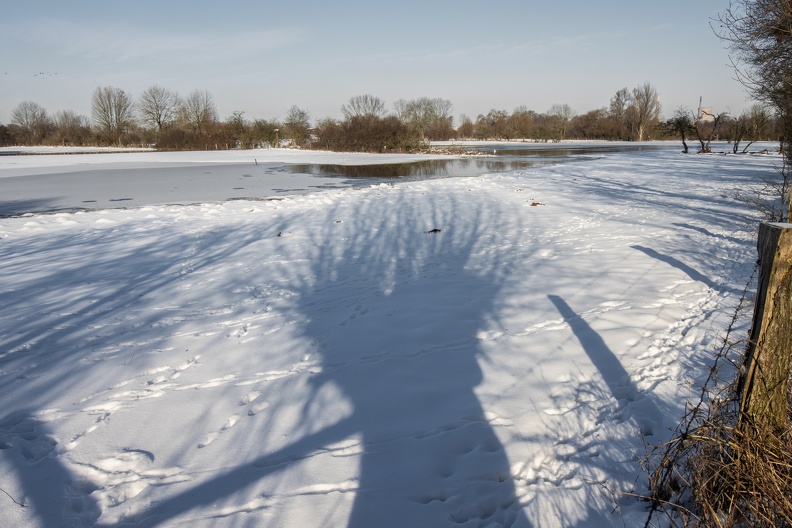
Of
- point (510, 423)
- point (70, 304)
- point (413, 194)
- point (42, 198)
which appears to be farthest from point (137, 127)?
point (510, 423)

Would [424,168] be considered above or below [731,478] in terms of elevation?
above

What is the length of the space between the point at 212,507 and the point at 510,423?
6.55 feet

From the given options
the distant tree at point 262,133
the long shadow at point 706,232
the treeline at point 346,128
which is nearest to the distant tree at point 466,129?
the treeline at point 346,128

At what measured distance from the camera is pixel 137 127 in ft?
246

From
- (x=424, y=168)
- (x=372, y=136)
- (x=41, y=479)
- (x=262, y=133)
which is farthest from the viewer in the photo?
(x=262, y=133)

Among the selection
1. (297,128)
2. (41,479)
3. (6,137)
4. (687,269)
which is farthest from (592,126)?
(6,137)

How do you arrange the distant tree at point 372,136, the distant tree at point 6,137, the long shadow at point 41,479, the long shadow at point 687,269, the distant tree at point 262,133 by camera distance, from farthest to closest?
the distant tree at point 6,137, the distant tree at point 262,133, the distant tree at point 372,136, the long shadow at point 687,269, the long shadow at point 41,479

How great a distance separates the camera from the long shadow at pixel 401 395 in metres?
2.69

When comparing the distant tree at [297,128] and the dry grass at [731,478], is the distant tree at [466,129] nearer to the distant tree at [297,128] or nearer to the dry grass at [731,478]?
the distant tree at [297,128]

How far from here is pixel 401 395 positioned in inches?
148

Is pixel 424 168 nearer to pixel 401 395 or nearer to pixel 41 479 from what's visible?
pixel 401 395

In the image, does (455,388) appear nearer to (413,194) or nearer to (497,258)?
(497,258)

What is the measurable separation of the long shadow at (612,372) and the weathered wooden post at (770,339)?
95 cm

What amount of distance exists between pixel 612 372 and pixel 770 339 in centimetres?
182
